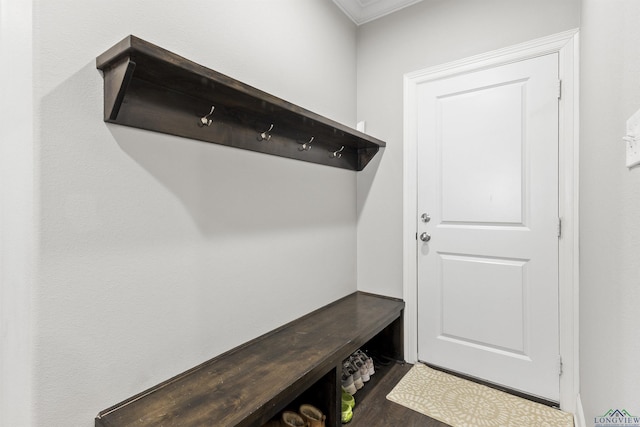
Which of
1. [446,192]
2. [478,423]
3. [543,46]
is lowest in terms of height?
[478,423]

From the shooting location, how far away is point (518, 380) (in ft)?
6.46

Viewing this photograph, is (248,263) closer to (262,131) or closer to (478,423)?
(262,131)

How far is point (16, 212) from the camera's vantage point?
3.46ft

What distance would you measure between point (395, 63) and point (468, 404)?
2332 mm

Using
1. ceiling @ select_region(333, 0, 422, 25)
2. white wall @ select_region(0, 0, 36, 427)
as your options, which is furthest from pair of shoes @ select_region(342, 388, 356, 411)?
ceiling @ select_region(333, 0, 422, 25)

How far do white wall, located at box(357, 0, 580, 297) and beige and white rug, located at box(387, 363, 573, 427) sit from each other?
644mm

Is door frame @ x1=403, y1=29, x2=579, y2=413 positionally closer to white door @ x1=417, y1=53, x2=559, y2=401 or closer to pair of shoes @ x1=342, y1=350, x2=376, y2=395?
white door @ x1=417, y1=53, x2=559, y2=401

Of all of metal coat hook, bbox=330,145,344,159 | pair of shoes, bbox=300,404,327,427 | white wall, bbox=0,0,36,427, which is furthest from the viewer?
metal coat hook, bbox=330,145,344,159

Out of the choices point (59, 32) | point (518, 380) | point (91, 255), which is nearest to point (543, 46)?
point (518, 380)

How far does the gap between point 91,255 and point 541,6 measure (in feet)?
8.67

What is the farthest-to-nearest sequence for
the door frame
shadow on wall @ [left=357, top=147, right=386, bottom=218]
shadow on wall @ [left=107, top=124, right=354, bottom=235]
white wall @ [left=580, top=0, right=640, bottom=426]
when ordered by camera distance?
shadow on wall @ [left=357, top=147, right=386, bottom=218]
the door frame
shadow on wall @ [left=107, top=124, right=354, bottom=235]
white wall @ [left=580, top=0, right=640, bottom=426]

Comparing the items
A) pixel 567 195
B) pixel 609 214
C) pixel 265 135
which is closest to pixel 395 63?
pixel 265 135

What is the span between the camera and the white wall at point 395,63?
2.04 meters

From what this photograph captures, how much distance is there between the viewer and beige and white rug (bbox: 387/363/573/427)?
5.59 ft
